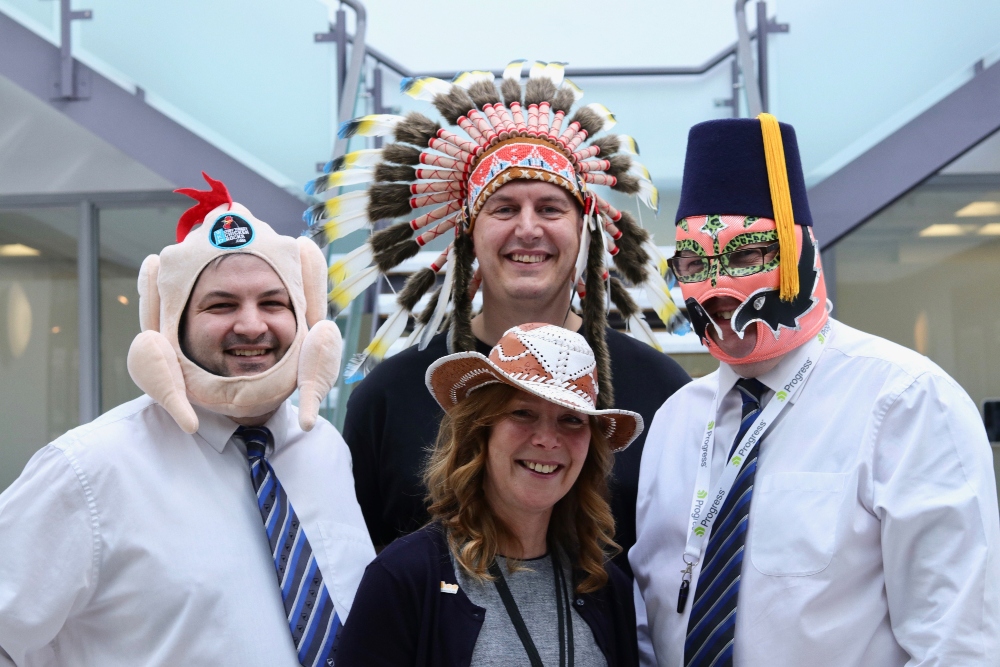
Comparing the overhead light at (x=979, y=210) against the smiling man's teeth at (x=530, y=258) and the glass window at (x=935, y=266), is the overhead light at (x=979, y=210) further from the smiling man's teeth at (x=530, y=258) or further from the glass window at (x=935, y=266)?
the smiling man's teeth at (x=530, y=258)

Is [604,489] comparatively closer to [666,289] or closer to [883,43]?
[666,289]

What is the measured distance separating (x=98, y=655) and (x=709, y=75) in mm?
4212

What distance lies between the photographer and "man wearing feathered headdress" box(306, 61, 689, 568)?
2555 mm

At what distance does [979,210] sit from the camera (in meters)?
5.38

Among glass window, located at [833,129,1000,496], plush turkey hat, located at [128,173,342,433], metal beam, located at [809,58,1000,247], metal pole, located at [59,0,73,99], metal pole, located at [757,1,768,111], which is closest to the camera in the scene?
plush turkey hat, located at [128,173,342,433]

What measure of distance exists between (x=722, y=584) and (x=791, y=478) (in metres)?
0.25

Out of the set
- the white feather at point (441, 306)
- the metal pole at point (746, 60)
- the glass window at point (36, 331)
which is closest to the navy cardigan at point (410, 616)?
the white feather at point (441, 306)

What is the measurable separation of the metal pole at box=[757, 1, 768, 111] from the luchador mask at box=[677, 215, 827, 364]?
3.04m

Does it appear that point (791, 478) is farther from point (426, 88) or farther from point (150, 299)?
point (426, 88)

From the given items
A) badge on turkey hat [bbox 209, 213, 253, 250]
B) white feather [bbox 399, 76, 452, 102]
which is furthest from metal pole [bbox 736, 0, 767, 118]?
badge on turkey hat [bbox 209, 213, 253, 250]

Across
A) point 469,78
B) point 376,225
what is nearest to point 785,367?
point 469,78

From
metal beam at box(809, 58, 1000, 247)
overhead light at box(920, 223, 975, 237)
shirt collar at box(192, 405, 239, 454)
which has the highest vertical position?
metal beam at box(809, 58, 1000, 247)

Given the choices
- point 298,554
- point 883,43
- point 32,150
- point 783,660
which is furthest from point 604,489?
point 32,150

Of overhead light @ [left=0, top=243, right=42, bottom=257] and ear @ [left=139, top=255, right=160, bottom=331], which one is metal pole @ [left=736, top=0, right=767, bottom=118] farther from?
overhead light @ [left=0, top=243, right=42, bottom=257]
